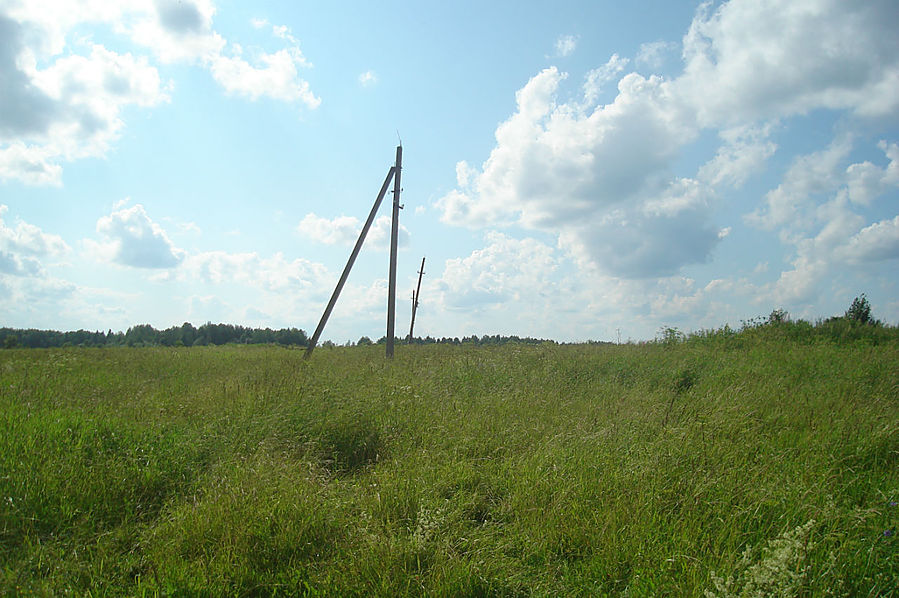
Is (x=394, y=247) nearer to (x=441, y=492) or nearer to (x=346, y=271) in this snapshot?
(x=346, y=271)

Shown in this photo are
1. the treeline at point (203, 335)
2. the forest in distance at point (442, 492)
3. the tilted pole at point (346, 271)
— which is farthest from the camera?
the treeline at point (203, 335)

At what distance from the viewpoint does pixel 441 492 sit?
4.12m

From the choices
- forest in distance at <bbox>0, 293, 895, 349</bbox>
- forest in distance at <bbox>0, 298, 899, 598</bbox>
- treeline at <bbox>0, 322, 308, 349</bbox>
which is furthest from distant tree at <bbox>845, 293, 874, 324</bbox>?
treeline at <bbox>0, 322, 308, 349</bbox>

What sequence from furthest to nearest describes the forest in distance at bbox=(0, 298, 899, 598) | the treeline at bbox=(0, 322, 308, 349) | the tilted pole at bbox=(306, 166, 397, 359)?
the treeline at bbox=(0, 322, 308, 349), the tilted pole at bbox=(306, 166, 397, 359), the forest in distance at bbox=(0, 298, 899, 598)

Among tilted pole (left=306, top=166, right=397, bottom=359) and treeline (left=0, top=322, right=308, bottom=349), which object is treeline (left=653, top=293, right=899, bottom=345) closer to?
tilted pole (left=306, top=166, right=397, bottom=359)

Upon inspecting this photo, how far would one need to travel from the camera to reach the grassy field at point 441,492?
2.96m

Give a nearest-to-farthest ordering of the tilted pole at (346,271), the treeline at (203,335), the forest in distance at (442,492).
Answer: the forest in distance at (442,492) → the tilted pole at (346,271) → the treeline at (203,335)

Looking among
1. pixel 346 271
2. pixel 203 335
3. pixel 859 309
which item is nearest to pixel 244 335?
pixel 203 335

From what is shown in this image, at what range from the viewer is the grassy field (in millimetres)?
2957

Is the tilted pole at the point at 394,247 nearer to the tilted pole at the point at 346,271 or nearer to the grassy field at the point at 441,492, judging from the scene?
the tilted pole at the point at 346,271

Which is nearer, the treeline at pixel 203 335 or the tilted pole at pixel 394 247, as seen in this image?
the tilted pole at pixel 394 247

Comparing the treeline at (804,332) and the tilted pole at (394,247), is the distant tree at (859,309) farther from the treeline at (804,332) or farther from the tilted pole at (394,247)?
the tilted pole at (394,247)

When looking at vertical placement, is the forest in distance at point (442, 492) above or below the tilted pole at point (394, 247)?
below

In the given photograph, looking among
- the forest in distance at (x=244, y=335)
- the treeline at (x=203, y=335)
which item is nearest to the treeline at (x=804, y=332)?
the forest in distance at (x=244, y=335)
